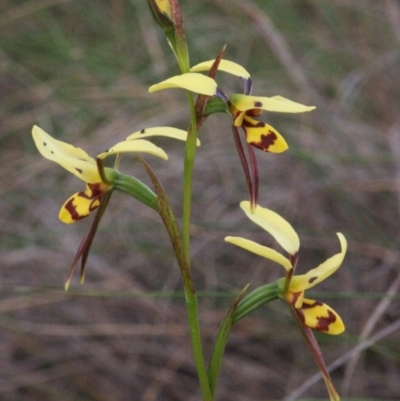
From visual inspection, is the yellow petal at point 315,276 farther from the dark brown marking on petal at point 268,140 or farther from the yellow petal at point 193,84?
the yellow petal at point 193,84

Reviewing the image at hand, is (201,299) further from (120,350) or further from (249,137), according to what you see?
(249,137)

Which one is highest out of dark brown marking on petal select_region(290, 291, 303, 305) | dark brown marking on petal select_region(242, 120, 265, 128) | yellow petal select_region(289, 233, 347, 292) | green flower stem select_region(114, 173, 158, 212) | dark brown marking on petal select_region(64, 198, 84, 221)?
dark brown marking on petal select_region(242, 120, 265, 128)

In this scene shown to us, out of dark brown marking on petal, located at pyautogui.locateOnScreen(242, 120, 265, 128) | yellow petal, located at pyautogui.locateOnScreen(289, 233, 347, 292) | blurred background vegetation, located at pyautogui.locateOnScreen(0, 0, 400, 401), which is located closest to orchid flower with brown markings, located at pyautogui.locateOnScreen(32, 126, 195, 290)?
dark brown marking on petal, located at pyautogui.locateOnScreen(242, 120, 265, 128)

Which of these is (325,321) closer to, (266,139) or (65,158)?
(266,139)

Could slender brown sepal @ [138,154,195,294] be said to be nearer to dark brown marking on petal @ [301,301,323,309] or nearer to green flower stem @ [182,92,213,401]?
green flower stem @ [182,92,213,401]

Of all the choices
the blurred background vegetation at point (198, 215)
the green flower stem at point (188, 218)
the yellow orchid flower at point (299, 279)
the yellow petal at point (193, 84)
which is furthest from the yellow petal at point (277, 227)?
the blurred background vegetation at point (198, 215)
